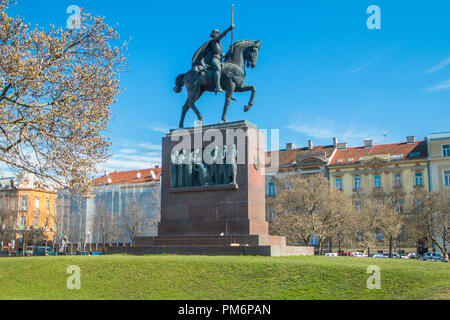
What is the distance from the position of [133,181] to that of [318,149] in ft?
93.9

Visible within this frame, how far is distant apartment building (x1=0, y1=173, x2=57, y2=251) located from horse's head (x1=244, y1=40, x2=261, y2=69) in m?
44.8

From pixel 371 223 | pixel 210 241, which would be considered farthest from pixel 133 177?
pixel 210 241

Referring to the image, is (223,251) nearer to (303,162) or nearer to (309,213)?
(309,213)

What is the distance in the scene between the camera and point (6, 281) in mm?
13570

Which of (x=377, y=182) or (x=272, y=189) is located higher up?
(x=377, y=182)

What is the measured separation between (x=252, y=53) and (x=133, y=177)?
59573 millimetres

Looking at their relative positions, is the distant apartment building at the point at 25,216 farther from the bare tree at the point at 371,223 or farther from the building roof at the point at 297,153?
the bare tree at the point at 371,223

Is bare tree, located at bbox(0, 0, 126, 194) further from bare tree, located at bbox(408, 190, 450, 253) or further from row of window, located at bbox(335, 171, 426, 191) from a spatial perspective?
row of window, located at bbox(335, 171, 426, 191)

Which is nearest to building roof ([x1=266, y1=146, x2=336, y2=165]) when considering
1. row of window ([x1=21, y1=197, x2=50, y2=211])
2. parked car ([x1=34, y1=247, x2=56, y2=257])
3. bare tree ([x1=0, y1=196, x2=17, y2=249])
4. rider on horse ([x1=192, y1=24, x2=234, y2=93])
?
parked car ([x1=34, y1=247, x2=56, y2=257])

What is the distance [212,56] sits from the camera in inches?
795

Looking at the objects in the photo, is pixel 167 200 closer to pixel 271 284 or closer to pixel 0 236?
pixel 271 284

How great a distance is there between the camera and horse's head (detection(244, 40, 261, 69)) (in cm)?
2007

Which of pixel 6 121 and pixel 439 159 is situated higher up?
pixel 439 159
